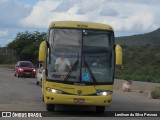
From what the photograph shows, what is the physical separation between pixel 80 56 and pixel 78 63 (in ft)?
0.86

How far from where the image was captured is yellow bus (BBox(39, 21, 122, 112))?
14.9 m

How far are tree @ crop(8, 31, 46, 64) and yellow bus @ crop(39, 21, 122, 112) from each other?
62.3m

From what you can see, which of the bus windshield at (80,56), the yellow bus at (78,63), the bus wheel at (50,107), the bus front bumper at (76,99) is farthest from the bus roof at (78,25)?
the bus wheel at (50,107)

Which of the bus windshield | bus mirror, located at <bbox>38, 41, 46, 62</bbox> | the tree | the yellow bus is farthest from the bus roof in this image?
the tree

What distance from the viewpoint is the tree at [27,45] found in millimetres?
78688

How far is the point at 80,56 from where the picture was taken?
1540cm

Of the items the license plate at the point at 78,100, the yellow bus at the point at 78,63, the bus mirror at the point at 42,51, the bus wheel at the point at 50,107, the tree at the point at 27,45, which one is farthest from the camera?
the tree at the point at 27,45

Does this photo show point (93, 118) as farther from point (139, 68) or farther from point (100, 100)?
point (139, 68)

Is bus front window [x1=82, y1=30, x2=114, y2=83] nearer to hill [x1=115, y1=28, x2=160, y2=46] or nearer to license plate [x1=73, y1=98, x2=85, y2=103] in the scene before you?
license plate [x1=73, y1=98, x2=85, y2=103]

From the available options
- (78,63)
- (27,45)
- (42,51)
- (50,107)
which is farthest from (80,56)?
(27,45)

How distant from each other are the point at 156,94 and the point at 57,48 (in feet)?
35.3

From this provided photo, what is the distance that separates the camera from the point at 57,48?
15500 millimetres

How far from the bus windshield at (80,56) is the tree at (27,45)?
6238 cm

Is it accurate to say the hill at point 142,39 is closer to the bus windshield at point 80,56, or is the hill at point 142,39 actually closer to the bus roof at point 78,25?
the bus roof at point 78,25
